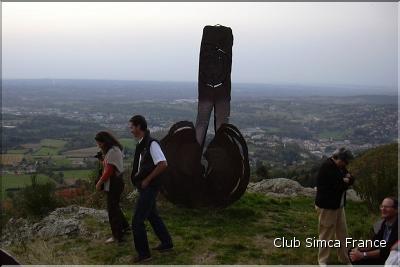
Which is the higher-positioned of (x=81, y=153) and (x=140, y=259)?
(x=140, y=259)

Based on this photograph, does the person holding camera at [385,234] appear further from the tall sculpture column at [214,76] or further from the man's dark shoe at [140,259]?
the tall sculpture column at [214,76]

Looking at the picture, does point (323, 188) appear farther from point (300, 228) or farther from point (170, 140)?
point (170, 140)

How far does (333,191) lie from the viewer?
215 inches

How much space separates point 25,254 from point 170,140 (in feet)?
11.0

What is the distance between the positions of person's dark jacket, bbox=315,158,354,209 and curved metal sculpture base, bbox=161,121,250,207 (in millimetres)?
3069

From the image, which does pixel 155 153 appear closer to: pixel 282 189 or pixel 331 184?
pixel 331 184

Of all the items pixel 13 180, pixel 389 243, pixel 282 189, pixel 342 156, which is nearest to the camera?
pixel 389 243

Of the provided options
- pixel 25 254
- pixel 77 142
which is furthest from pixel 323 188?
pixel 77 142

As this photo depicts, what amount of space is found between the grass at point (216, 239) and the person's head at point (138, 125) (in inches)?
70.6

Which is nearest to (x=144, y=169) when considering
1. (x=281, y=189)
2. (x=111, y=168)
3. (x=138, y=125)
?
(x=138, y=125)

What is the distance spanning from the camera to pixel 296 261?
249 inches

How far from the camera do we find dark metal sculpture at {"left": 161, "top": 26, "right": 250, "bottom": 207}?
8.63 meters

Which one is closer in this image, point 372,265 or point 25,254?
point 372,265

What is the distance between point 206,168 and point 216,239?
186 cm
